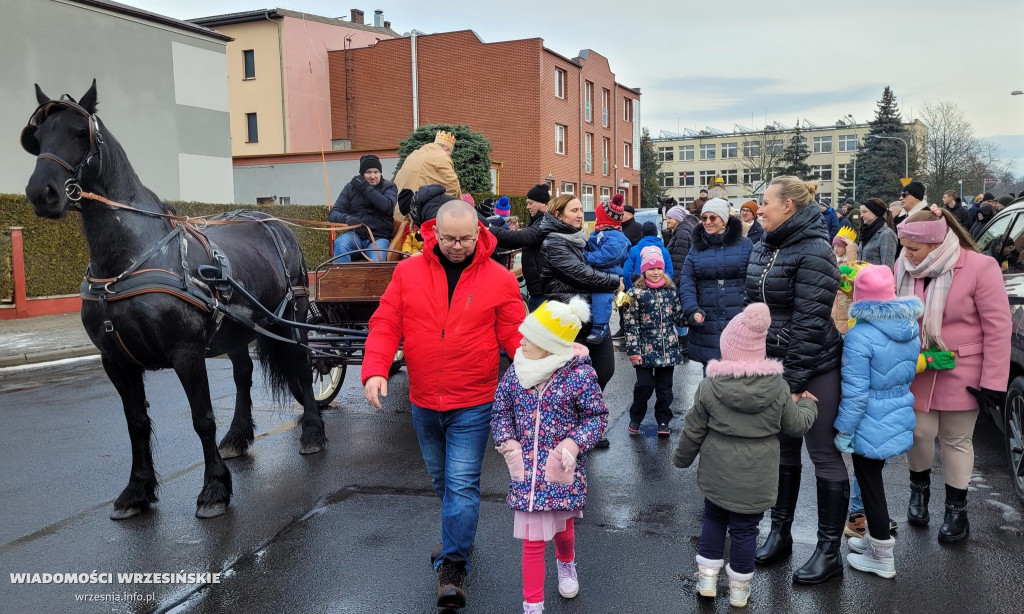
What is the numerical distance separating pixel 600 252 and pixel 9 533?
4.49 metres

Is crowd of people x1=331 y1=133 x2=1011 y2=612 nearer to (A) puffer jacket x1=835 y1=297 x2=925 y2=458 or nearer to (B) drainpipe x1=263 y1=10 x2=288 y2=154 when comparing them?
(A) puffer jacket x1=835 y1=297 x2=925 y2=458

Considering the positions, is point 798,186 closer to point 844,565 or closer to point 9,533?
point 844,565

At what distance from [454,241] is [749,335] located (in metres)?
1.44

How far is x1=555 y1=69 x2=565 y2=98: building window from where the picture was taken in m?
41.4

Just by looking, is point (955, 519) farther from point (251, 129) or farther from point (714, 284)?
point (251, 129)

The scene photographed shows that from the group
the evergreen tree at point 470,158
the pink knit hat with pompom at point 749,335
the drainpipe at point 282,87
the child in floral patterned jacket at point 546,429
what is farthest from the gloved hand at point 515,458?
the drainpipe at point 282,87

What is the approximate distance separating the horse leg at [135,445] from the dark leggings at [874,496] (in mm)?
4336

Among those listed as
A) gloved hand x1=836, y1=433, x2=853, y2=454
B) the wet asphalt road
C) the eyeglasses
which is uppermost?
the eyeglasses

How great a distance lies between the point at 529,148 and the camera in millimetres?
39094

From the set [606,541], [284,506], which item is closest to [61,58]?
[284,506]

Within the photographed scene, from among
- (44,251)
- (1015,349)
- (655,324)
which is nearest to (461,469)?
(655,324)

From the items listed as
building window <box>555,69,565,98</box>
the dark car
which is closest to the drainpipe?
building window <box>555,69,565,98</box>

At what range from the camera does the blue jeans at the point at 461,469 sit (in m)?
3.69

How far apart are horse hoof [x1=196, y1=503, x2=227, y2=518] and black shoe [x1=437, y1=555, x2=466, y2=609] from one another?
1.87 m
